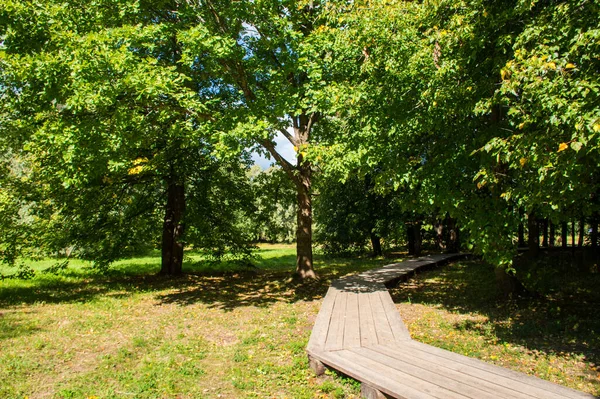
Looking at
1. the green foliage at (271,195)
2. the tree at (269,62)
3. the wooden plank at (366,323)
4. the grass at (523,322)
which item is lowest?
the grass at (523,322)

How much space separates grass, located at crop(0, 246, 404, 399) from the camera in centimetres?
522

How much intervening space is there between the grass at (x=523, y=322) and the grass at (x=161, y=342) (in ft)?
8.55

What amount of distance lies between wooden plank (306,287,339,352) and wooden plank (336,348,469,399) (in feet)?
2.66

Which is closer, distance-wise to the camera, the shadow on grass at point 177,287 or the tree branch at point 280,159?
the shadow on grass at point 177,287

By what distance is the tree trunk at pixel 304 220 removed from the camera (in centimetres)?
1338

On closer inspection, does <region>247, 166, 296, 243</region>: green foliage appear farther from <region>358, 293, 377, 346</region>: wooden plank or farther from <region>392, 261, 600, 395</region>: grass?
<region>358, 293, 377, 346</region>: wooden plank

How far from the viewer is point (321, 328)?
21.7 feet

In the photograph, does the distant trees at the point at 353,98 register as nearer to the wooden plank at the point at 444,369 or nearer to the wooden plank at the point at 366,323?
the wooden plank at the point at 366,323

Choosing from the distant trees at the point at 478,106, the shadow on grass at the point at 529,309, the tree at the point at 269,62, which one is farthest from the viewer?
the tree at the point at 269,62

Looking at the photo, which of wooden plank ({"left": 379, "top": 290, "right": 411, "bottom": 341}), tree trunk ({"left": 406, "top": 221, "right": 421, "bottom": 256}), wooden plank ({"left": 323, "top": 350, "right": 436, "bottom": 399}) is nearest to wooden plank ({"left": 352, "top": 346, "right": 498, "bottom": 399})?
wooden plank ({"left": 323, "top": 350, "right": 436, "bottom": 399})

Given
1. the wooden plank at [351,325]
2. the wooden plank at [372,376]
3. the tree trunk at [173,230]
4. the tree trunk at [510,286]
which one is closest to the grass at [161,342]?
the wooden plank at [372,376]

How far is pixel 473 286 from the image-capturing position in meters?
12.2

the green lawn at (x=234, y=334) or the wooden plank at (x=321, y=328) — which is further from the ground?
the wooden plank at (x=321, y=328)

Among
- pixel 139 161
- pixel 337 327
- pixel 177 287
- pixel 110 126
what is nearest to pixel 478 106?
pixel 337 327
